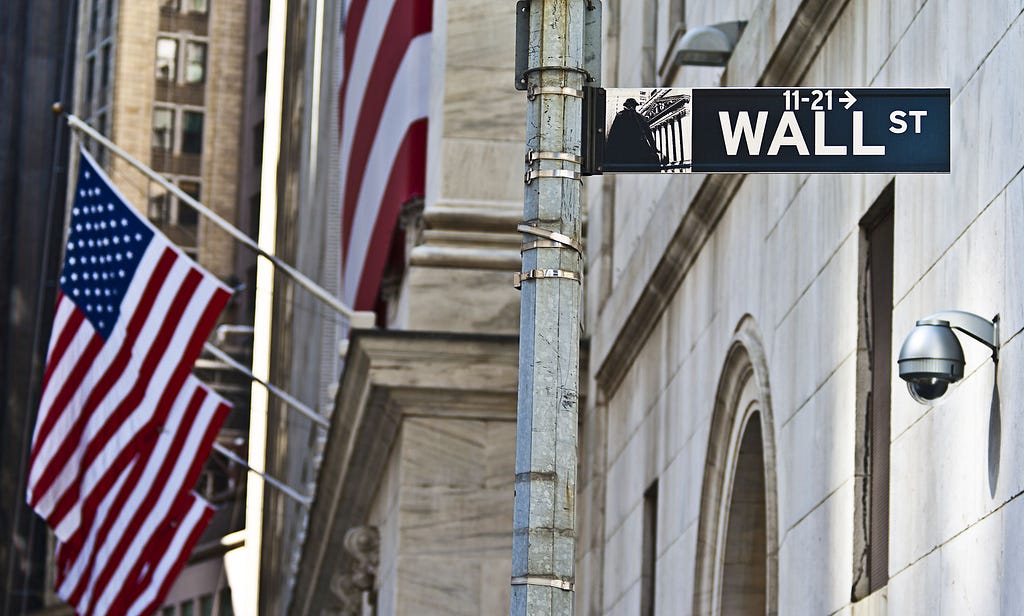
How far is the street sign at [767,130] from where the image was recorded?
23.0ft

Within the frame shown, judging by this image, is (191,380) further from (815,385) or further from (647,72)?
(815,385)

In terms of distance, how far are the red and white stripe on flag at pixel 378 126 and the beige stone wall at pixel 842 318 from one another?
3.78m

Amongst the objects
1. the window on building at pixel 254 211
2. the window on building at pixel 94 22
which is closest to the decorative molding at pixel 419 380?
the window on building at pixel 254 211

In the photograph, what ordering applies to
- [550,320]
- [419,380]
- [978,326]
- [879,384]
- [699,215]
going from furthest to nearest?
[419,380] → [699,215] → [879,384] → [978,326] → [550,320]

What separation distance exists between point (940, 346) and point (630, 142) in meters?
2.28

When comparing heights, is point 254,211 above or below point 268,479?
above

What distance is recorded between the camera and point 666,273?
17016mm

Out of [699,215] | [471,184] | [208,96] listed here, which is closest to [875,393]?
[699,215]

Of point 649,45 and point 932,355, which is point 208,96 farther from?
point 932,355

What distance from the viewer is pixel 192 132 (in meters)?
86.6

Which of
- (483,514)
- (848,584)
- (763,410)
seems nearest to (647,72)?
(483,514)

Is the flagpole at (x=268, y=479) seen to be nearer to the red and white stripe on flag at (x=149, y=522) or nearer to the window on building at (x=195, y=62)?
the red and white stripe on flag at (x=149, y=522)

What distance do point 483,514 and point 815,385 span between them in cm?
854

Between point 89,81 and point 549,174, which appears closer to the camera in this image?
point 549,174
